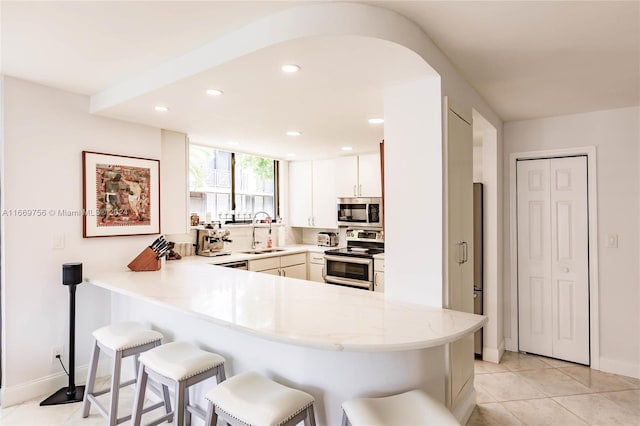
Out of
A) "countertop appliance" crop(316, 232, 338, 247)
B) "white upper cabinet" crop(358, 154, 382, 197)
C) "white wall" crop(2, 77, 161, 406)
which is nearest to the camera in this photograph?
"white wall" crop(2, 77, 161, 406)

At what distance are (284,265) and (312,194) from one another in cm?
127

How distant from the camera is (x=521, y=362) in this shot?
3.44 meters

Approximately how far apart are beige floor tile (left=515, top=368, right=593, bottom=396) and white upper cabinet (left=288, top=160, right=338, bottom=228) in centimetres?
289

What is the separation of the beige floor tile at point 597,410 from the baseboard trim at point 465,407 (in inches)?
29.7

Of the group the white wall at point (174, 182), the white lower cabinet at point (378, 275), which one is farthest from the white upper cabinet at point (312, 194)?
the white wall at point (174, 182)

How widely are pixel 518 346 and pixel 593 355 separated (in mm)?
619

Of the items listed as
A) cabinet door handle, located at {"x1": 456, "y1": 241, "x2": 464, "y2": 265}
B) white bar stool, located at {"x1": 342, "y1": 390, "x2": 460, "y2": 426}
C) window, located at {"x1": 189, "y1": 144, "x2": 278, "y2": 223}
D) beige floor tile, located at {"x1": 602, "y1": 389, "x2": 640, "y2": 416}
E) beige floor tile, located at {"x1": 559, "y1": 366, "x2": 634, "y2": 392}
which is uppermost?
window, located at {"x1": 189, "y1": 144, "x2": 278, "y2": 223}

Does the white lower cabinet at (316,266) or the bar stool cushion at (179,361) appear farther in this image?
the white lower cabinet at (316,266)

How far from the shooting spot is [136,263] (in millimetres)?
3023

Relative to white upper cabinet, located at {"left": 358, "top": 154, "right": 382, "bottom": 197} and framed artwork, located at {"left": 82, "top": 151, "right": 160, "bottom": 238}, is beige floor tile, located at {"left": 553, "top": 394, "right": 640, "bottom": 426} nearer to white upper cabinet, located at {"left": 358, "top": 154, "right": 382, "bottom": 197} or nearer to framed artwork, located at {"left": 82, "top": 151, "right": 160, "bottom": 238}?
white upper cabinet, located at {"left": 358, "top": 154, "right": 382, "bottom": 197}

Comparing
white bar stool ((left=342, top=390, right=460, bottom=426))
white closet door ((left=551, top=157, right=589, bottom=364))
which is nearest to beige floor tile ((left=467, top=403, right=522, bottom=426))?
white bar stool ((left=342, top=390, right=460, bottom=426))

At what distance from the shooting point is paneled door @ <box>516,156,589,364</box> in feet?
11.1

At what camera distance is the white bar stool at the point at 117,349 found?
218cm

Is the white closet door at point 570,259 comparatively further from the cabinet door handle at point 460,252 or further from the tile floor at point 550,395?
the cabinet door handle at point 460,252
